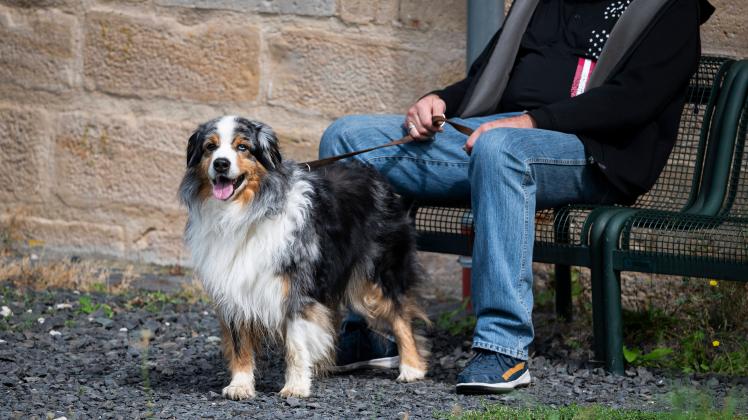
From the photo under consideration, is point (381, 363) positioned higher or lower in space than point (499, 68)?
lower

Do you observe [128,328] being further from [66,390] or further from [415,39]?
[415,39]

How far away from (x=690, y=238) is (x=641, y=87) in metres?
0.63

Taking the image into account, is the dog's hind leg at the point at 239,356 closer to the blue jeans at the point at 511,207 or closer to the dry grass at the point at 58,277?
the blue jeans at the point at 511,207

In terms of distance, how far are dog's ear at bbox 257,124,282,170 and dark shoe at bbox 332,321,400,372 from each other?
95cm

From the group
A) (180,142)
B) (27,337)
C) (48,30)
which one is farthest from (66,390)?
(48,30)

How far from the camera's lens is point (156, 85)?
20.5 feet

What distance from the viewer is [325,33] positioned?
19.8ft

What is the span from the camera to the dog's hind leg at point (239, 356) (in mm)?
3912

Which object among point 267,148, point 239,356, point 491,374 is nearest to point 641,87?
point 491,374

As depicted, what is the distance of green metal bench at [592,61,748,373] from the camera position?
3861 mm

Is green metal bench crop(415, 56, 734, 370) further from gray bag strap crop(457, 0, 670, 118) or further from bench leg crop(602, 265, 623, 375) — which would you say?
gray bag strap crop(457, 0, 670, 118)

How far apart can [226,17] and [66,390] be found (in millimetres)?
2793

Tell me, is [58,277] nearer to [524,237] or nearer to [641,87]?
[524,237]

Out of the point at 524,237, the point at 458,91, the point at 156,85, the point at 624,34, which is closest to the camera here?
the point at 524,237
